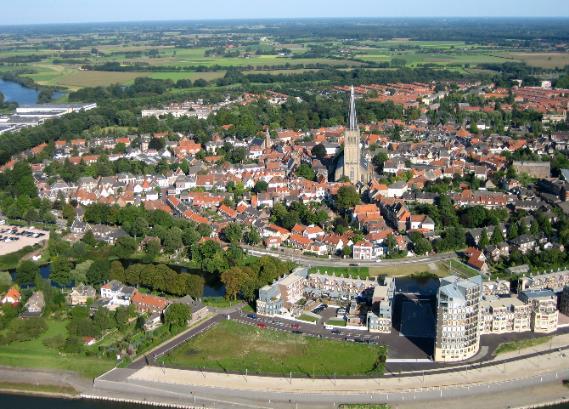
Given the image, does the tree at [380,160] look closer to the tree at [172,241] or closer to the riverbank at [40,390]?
the tree at [172,241]

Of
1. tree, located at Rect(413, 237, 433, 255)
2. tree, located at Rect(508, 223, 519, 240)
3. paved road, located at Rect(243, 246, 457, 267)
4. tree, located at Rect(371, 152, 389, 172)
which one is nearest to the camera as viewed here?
paved road, located at Rect(243, 246, 457, 267)

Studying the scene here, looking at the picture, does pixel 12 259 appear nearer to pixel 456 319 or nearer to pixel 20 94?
pixel 456 319

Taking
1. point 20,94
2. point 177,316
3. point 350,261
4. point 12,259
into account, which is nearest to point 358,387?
point 177,316

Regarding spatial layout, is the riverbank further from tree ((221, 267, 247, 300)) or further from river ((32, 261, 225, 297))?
river ((32, 261, 225, 297))

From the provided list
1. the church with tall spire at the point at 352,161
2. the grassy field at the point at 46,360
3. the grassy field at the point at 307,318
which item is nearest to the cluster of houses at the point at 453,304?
the grassy field at the point at 307,318

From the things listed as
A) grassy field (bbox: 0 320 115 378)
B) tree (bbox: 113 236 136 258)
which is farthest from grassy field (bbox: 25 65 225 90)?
grassy field (bbox: 0 320 115 378)

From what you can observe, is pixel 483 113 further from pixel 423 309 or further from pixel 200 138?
pixel 423 309
